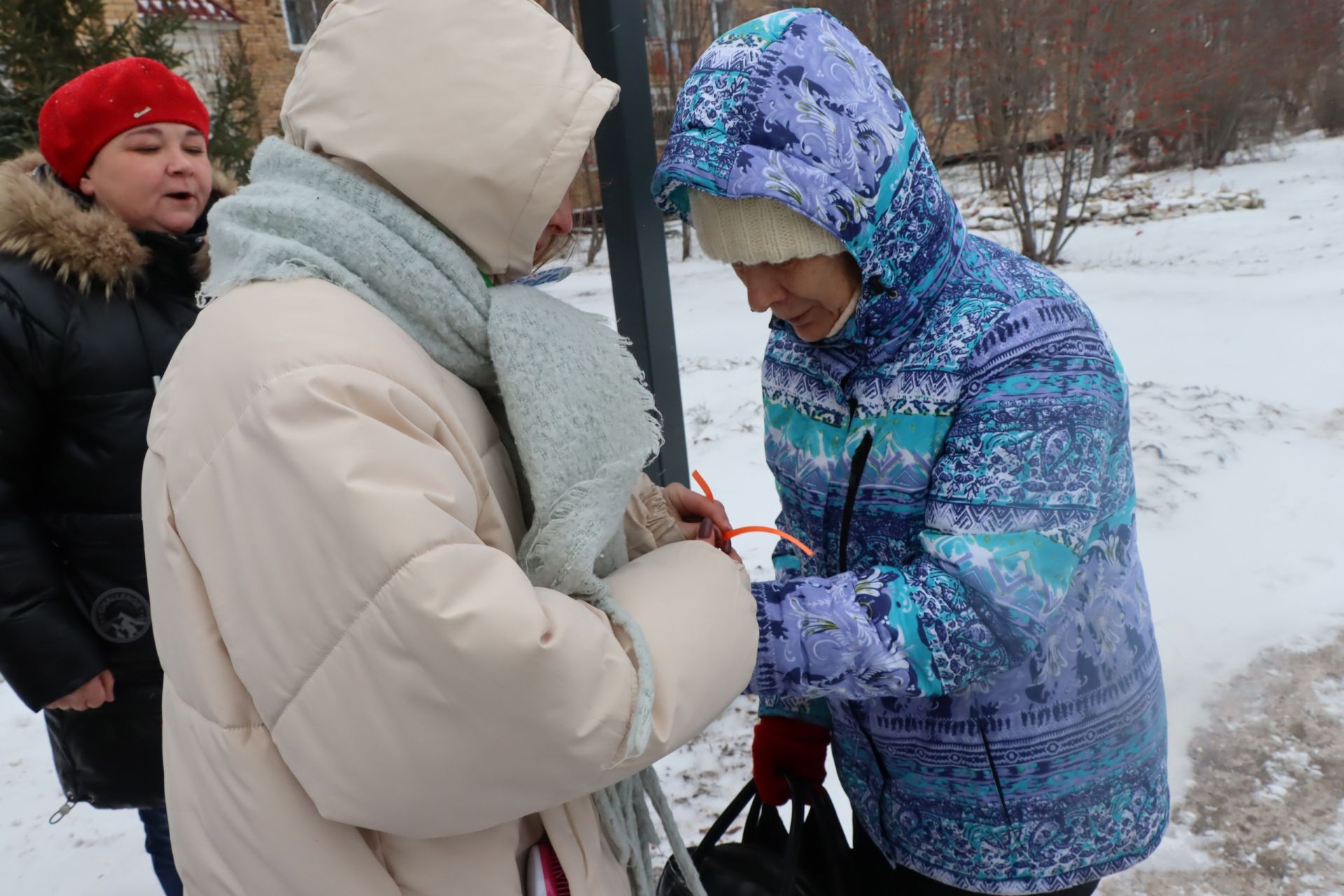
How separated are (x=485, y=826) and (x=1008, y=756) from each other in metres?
0.82

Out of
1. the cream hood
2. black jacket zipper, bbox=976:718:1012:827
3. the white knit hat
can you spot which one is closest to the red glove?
black jacket zipper, bbox=976:718:1012:827

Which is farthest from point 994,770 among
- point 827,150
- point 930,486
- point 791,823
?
point 827,150

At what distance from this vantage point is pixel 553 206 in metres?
1.02

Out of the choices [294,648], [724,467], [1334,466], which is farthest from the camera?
[724,467]

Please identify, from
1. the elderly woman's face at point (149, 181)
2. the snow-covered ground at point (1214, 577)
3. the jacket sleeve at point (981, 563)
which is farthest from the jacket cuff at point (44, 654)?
the jacket sleeve at point (981, 563)

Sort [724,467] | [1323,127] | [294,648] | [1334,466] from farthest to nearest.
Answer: [1323,127] < [724,467] < [1334,466] < [294,648]

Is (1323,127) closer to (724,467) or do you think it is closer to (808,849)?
(724,467)

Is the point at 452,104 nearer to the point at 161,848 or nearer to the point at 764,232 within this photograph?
the point at 764,232

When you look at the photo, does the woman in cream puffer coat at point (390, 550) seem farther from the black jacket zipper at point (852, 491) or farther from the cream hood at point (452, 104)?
the black jacket zipper at point (852, 491)

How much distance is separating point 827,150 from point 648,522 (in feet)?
1.90

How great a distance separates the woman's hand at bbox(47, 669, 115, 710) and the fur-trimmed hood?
87 centimetres

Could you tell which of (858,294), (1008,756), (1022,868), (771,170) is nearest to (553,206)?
(771,170)

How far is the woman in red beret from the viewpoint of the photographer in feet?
6.57

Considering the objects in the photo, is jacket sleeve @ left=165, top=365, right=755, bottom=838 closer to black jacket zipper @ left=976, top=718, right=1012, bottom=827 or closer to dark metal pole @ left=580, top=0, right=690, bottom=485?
black jacket zipper @ left=976, top=718, right=1012, bottom=827
